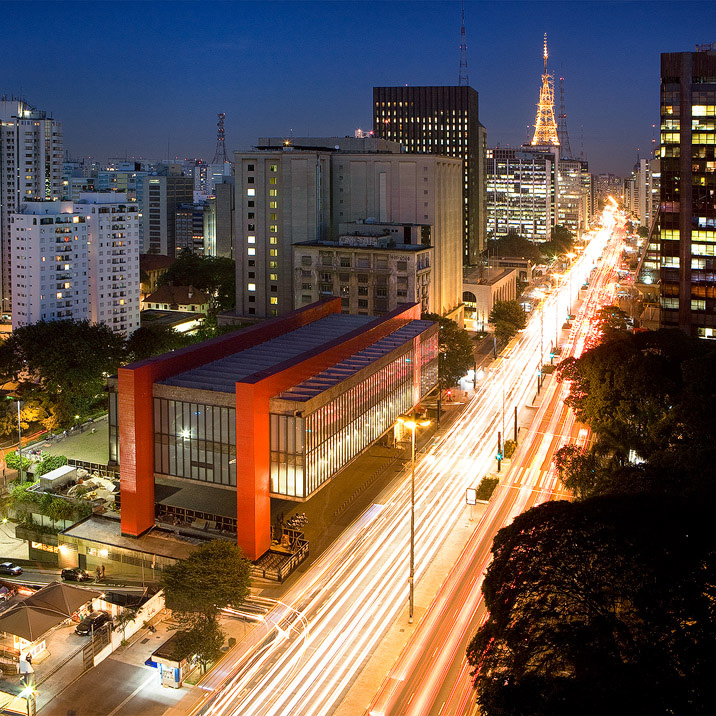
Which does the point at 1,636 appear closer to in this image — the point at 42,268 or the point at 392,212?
the point at 42,268

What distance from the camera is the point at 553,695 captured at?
28484 mm

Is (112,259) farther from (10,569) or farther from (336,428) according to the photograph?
(10,569)

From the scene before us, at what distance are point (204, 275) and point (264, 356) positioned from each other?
327ft

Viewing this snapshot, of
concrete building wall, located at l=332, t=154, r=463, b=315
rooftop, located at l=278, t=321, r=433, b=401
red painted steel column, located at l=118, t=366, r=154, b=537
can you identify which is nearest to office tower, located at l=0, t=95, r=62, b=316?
concrete building wall, located at l=332, t=154, r=463, b=315

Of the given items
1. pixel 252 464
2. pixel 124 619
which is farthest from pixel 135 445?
pixel 124 619

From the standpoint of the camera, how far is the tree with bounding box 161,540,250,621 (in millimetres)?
42781

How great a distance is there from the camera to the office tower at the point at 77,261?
112 m

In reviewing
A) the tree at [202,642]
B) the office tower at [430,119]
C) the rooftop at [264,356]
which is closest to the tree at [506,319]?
the rooftop at [264,356]

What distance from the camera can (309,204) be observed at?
114500 mm

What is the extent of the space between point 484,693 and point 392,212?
93212 millimetres

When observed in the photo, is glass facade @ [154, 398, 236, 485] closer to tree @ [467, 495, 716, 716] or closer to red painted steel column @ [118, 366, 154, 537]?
red painted steel column @ [118, 366, 154, 537]

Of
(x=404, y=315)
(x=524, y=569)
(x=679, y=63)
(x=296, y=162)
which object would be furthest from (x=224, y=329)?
(x=524, y=569)

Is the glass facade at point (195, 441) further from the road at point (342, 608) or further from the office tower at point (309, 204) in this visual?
the office tower at point (309, 204)

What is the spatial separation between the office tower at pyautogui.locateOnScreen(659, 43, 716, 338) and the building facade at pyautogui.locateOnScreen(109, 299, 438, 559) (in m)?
59.5
